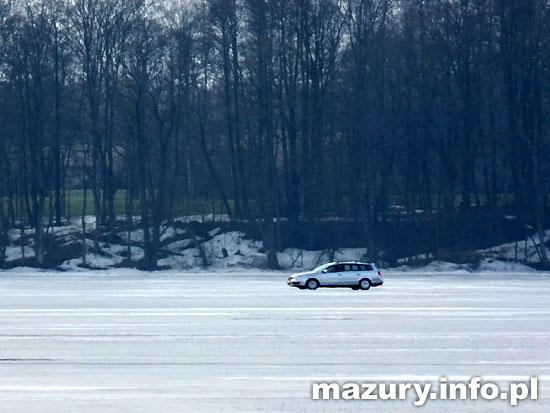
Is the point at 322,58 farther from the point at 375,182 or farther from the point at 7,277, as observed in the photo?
the point at 7,277

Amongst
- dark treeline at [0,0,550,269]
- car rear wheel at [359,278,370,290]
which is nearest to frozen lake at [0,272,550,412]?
car rear wheel at [359,278,370,290]

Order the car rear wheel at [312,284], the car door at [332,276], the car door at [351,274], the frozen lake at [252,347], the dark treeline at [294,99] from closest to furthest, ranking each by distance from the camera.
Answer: the frozen lake at [252,347] → the car rear wheel at [312,284] → the car door at [351,274] → the car door at [332,276] → the dark treeline at [294,99]

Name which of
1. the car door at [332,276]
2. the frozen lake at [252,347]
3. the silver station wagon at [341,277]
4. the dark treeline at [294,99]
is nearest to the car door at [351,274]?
the silver station wagon at [341,277]

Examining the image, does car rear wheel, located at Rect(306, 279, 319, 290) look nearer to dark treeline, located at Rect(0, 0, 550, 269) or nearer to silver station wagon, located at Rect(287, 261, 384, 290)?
silver station wagon, located at Rect(287, 261, 384, 290)

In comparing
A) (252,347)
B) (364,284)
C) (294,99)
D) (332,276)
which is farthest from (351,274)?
(294,99)

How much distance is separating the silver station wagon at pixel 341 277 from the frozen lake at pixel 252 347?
2583 mm

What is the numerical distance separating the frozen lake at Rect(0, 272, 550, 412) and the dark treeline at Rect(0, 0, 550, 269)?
2592cm

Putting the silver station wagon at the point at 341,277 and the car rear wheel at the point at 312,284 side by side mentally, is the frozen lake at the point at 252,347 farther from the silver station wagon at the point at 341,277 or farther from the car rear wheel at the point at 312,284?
the car rear wheel at the point at 312,284

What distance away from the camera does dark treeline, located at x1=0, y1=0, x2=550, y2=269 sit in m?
54.7

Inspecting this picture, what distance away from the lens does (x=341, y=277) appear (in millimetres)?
33344

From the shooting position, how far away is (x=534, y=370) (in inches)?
579

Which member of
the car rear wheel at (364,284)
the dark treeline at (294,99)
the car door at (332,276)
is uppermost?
the dark treeline at (294,99)

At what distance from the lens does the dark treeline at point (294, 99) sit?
5472cm

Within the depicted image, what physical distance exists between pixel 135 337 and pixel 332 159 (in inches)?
1539
